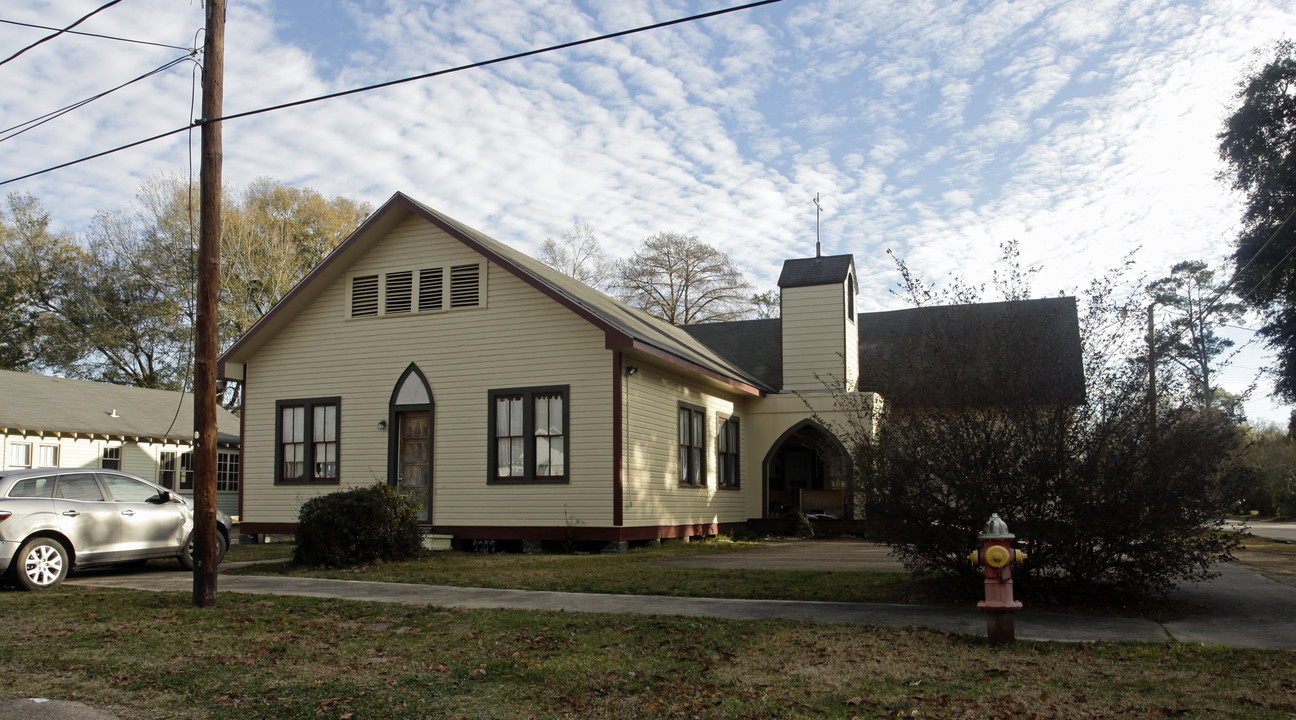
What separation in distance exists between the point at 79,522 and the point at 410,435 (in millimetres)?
7117

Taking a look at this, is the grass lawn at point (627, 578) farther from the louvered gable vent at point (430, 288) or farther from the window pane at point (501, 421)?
the louvered gable vent at point (430, 288)

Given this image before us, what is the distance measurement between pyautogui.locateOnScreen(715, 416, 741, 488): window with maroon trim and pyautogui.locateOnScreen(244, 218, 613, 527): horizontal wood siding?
5.35m

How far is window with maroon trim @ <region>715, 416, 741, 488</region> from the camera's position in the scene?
22266mm

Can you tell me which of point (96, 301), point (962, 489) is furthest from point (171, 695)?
point (96, 301)

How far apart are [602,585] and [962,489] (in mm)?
4416

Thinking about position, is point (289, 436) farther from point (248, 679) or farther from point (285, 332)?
point (248, 679)

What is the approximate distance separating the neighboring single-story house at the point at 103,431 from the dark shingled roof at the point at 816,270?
16.1 m

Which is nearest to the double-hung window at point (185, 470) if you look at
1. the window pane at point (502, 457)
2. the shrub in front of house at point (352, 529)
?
the window pane at point (502, 457)

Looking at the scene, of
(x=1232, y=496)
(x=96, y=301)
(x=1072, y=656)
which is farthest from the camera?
(x=96, y=301)

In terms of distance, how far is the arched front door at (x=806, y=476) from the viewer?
23328 millimetres

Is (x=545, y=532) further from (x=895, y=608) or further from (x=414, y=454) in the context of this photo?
(x=895, y=608)

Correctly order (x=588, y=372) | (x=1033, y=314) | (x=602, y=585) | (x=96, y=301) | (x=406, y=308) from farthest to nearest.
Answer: (x=96, y=301)
(x=406, y=308)
(x=588, y=372)
(x=602, y=585)
(x=1033, y=314)

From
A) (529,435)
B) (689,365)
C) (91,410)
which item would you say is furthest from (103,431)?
(689,365)

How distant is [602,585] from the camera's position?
11.7m
